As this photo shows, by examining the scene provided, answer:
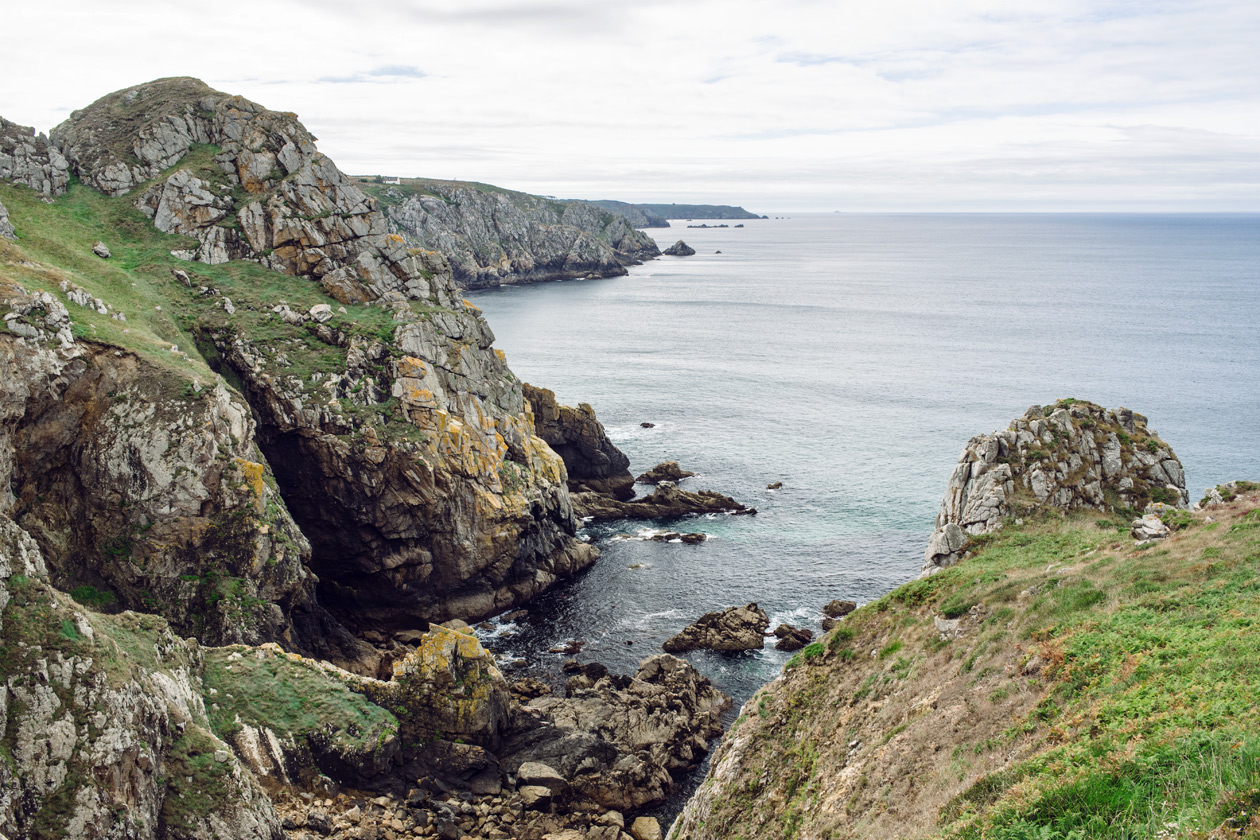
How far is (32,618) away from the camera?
74.3 feet

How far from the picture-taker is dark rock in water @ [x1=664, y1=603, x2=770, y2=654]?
46.3m

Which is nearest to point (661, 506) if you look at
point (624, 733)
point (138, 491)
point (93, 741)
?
point (624, 733)

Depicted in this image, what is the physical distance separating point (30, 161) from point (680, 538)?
5296 cm

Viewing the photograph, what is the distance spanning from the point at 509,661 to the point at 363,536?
1166 cm

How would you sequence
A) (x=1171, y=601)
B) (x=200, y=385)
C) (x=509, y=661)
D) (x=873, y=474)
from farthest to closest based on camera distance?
1. (x=873, y=474)
2. (x=509, y=661)
3. (x=200, y=385)
4. (x=1171, y=601)

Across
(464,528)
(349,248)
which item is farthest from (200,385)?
(349,248)

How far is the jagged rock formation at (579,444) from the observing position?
233 feet

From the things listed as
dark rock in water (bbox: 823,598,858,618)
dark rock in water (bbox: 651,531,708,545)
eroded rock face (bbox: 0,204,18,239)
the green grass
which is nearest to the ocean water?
dark rock in water (bbox: 651,531,708,545)

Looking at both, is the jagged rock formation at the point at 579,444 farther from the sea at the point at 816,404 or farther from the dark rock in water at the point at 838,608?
the dark rock in water at the point at 838,608

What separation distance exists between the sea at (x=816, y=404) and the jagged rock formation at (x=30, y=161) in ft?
143

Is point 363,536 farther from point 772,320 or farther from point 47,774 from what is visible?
point 772,320

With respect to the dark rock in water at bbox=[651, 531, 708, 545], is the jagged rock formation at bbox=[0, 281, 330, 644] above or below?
above

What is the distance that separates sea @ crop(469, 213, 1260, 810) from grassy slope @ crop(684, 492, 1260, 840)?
17340 mm

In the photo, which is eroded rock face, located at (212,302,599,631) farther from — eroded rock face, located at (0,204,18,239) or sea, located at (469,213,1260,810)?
eroded rock face, located at (0,204,18,239)
